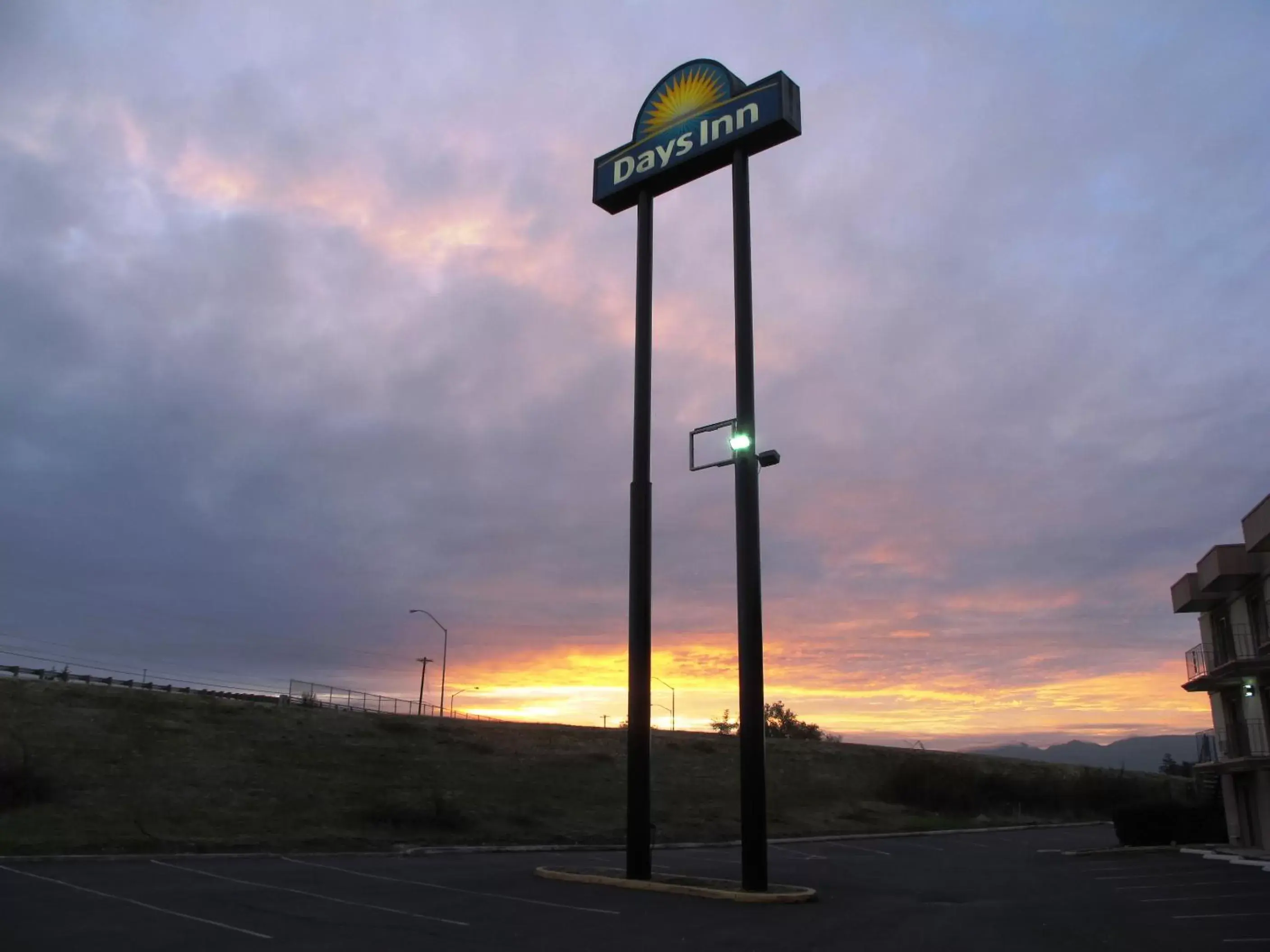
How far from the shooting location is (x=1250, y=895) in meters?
20.1

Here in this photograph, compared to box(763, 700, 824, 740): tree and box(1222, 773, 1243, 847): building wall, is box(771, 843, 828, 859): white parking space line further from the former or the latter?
box(763, 700, 824, 740): tree

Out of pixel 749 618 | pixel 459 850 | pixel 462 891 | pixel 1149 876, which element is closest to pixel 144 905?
pixel 462 891

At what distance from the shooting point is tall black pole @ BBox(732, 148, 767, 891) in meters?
18.8

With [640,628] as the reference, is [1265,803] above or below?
below

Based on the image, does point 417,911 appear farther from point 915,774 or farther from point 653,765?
point 915,774

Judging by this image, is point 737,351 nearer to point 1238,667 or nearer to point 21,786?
point 1238,667

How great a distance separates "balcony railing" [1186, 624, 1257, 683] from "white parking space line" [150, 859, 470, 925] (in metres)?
30.9

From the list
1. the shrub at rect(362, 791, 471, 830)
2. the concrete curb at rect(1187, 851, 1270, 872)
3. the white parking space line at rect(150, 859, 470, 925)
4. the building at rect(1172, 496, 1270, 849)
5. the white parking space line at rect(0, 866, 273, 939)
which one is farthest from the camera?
the shrub at rect(362, 791, 471, 830)

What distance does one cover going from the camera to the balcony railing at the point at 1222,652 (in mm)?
34781

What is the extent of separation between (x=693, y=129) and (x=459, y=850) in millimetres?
23383

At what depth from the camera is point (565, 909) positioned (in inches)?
653

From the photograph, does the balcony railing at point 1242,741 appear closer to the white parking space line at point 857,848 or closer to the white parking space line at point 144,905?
the white parking space line at point 857,848

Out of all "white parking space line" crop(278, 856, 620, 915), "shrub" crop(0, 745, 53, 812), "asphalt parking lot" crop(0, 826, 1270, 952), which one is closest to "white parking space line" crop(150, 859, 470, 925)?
"asphalt parking lot" crop(0, 826, 1270, 952)

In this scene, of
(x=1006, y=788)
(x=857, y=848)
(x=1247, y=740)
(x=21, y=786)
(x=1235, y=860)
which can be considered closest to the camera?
(x=1235, y=860)
